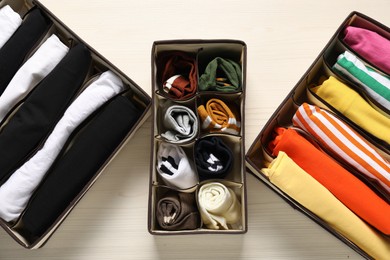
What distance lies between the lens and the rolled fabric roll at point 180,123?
779mm

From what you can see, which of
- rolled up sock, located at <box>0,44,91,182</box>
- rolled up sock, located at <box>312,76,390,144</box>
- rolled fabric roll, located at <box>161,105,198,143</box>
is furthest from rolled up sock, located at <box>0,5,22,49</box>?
rolled up sock, located at <box>312,76,390,144</box>

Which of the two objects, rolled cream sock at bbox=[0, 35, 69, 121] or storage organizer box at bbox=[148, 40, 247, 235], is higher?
rolled cream sock at bbox=[0, 35, 69, 121]

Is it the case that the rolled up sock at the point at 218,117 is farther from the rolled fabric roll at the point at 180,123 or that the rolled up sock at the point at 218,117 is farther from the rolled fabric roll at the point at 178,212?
the rolled fabric roll at the point at 178,212

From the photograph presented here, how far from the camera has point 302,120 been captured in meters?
0.77

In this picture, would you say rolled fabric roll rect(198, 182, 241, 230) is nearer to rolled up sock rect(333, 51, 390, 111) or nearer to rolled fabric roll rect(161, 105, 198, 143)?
rolled fabric roll rect(161, 105, 198, 143)

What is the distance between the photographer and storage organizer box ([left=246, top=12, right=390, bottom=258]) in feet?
2.48

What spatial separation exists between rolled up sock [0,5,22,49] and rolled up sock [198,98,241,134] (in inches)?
14.8

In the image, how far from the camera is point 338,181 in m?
0.75

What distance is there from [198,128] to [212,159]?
0.06 m

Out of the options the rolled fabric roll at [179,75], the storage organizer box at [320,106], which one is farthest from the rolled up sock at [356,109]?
the rolled fabric roll at [179,75]

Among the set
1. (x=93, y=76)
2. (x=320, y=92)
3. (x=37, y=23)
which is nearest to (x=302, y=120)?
(x=320, y=92)

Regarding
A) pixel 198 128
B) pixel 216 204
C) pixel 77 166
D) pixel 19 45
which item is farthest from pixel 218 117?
pixel 19 45

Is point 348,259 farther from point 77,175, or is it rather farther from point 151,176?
point 77,175

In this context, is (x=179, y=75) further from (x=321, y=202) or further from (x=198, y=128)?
(x=321, y=202)
